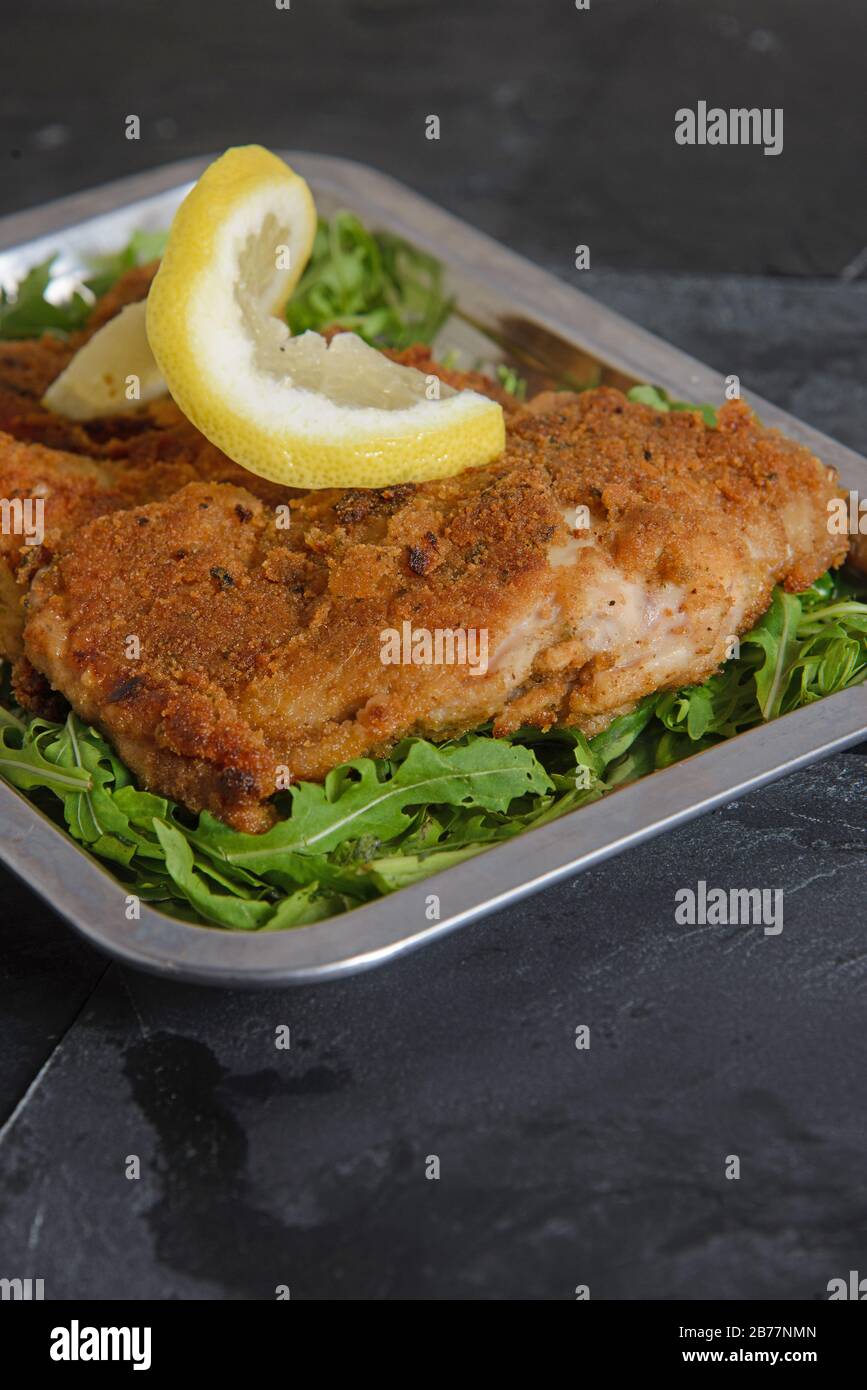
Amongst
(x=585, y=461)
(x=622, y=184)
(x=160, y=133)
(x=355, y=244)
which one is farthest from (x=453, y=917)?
(x=160, y=133)

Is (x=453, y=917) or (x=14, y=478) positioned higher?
(x=14, y=478)

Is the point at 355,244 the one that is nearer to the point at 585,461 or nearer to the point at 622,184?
the point at 585,461

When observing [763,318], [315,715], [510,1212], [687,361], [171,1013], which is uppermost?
[763,318]

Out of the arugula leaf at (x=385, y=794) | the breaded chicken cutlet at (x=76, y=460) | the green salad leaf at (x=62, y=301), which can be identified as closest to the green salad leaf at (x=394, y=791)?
the arugula leaf at (x=385, y=794)

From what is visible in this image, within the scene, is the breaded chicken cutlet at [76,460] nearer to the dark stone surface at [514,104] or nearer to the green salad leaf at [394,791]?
the green salad leaf at [394,791]

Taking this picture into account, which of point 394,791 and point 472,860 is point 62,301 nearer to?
point 394,791

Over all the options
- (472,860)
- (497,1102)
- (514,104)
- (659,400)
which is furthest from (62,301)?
(514,104)
